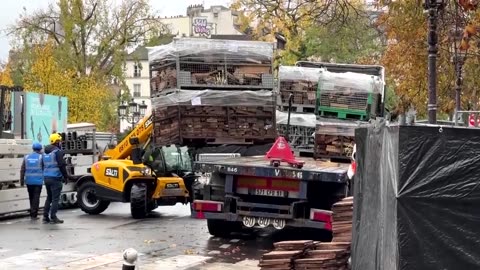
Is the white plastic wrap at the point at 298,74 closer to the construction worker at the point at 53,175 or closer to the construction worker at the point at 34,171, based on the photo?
the construction worker at the point at 53,175

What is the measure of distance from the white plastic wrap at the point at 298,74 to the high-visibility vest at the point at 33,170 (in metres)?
5.63

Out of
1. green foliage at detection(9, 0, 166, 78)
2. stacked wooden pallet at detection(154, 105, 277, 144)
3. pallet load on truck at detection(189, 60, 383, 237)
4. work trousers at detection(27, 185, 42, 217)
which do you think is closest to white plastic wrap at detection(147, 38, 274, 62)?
stacked wooden pallet at detection(154, 105, 277, 144)

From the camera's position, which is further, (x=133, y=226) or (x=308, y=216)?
(x=133, y=226)

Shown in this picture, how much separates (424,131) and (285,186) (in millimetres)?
6918

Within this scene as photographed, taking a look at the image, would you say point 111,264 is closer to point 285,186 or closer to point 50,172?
point 285,186

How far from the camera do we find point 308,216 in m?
13.3

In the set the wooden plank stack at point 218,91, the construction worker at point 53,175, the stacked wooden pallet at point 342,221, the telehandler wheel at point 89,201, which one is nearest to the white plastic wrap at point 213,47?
the wooden plank stack at point 218,91

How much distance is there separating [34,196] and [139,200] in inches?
91.5

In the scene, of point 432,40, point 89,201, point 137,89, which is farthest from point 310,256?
point 137,89

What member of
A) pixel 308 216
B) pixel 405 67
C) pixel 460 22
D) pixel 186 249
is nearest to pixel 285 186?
pixel 308 216

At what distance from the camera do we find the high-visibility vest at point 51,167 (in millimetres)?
16969

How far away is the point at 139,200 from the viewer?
18.2m

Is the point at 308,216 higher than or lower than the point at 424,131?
lower

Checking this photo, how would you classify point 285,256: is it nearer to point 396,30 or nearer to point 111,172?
point 111,172
